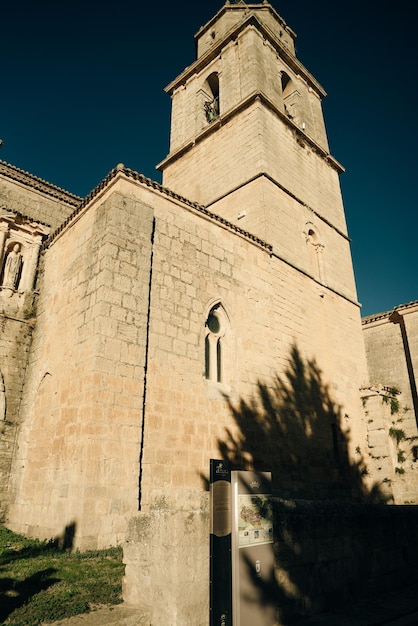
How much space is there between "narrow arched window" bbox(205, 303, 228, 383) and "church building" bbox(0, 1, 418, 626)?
39 mm

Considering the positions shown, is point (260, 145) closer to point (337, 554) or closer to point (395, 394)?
point (395, 394)

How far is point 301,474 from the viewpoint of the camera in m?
10.6

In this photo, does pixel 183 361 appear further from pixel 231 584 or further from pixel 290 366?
pixel 231 584

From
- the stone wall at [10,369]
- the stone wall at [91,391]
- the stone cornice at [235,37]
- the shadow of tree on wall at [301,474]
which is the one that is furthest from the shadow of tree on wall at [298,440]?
the stone cornice at [235,37]

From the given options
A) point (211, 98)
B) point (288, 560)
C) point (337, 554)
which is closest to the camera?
point (288, 560)

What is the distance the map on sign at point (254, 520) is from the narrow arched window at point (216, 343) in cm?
536

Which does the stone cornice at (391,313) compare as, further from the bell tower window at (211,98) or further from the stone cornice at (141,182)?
the bell tower window at (211,98)

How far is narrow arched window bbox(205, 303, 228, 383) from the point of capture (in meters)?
9.51

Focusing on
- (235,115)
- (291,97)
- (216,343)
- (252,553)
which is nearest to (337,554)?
(252,553)

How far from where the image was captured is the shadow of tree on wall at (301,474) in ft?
13.9

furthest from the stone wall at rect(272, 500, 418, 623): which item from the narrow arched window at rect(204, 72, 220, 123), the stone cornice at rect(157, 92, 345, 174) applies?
the narrow arched window at rect(204, 72, 220, 123)

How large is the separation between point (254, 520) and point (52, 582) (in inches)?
99.9

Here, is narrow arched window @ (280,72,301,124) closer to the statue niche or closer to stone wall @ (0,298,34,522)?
the statue niche

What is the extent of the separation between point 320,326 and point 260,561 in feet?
33.4
